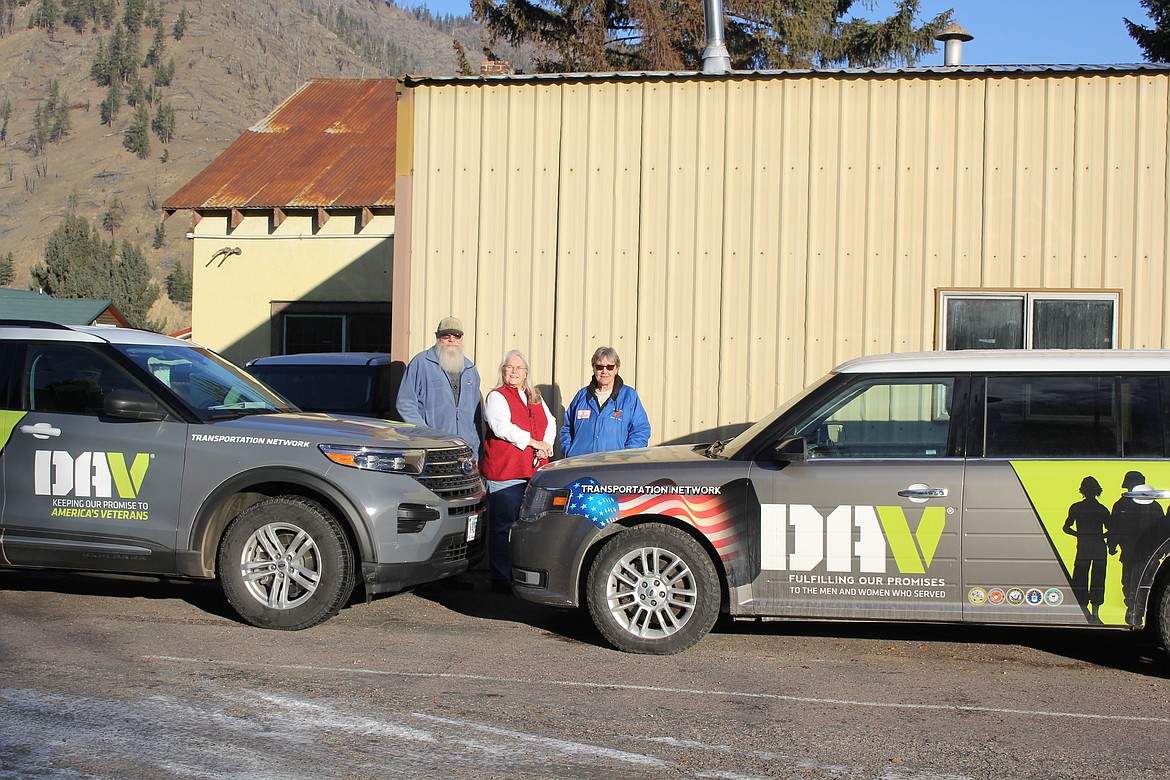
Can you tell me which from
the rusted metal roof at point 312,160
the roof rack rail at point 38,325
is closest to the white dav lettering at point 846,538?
the roof rack rail at point 38,325

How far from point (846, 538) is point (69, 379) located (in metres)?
4.94

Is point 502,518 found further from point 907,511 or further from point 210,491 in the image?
point 907,511

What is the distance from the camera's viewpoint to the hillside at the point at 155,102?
384 ft

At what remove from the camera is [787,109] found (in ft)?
32.3

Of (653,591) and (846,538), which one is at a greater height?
(846,538)

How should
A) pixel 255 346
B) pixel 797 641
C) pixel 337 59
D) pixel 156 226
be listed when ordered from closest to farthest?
pixel 797 641
pixel 255 346
pixel 156 226
pixel 337 59

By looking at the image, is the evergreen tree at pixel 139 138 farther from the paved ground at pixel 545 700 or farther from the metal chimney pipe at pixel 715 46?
the paved ground at pixel 545 700

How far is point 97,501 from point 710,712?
410 cm

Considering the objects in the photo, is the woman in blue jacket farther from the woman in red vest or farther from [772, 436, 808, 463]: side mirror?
[772, 436, 808, 463]: side mirror

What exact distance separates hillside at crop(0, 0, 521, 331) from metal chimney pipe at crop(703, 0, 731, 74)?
67.4 m

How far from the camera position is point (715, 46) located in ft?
36.5

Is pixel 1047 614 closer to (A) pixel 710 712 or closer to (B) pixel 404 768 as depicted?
(A) pixel 710 712

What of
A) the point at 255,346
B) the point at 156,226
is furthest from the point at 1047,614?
the point at 156,226

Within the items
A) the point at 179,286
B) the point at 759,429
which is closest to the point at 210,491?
the point at 759,429
